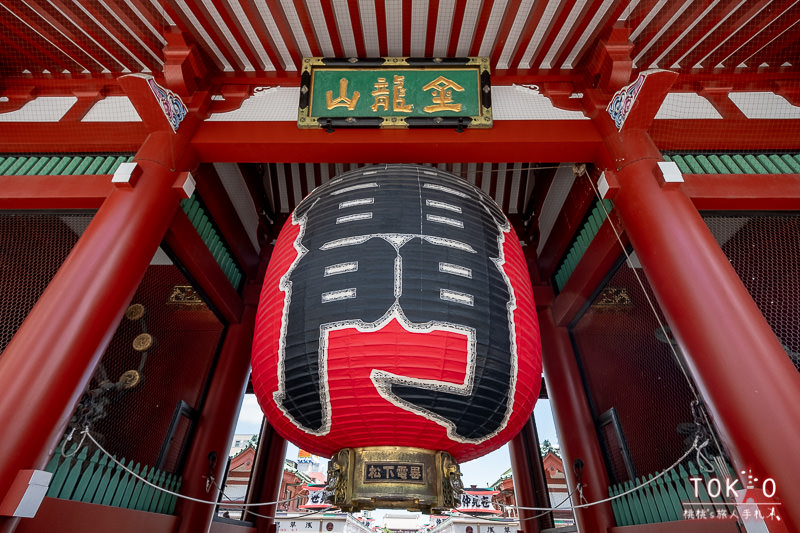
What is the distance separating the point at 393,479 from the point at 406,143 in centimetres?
262

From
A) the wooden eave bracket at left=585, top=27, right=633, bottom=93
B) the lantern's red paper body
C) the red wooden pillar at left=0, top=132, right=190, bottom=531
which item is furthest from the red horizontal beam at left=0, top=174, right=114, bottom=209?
the wooden eave bracket at left=585, top=27, right=633, bottom=93

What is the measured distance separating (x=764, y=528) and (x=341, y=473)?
6.40 ft

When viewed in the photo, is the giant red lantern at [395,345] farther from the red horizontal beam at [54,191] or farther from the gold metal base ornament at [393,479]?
the red horizontal beam at [54,191]

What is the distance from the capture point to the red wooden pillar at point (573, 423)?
3.92 meters

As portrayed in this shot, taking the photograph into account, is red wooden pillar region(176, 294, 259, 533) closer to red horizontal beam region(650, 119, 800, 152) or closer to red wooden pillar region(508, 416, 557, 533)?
red wooden pillar region(508, 416, 557, 533)

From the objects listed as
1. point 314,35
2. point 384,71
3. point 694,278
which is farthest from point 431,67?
point 694,278

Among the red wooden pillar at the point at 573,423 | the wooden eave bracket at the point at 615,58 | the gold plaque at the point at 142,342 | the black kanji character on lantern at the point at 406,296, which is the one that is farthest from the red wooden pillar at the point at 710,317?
the gold plaque at the point at 142,342

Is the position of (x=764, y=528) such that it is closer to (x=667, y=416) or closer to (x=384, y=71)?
(x=667, y=416)

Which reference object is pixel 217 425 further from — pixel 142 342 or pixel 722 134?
pixel 722 134

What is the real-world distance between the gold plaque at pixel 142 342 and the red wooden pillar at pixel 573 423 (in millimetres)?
4634

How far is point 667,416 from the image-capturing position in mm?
4340

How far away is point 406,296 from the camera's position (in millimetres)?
1881

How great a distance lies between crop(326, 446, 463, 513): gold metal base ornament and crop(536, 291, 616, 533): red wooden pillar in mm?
2817

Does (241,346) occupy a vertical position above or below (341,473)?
above
